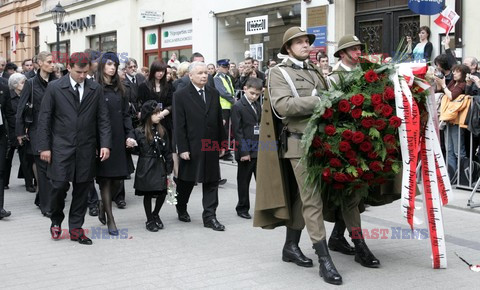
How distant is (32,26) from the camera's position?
35.2m

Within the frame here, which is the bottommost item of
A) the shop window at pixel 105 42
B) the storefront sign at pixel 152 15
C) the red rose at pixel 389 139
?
the red rose at pixel 389 139

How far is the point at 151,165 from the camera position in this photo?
7484mm

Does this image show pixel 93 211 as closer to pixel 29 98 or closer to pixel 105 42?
pixel 29 98

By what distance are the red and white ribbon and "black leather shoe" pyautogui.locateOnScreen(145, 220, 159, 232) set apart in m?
2.97

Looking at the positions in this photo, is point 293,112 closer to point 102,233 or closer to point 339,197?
point 339,197

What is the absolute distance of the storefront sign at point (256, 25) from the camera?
18406mm

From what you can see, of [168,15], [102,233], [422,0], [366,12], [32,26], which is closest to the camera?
[102,233]

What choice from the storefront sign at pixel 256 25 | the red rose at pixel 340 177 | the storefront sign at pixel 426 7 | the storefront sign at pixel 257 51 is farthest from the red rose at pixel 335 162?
the storefront sign at pixel 256 25

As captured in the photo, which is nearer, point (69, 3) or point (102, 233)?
point (102, 233)

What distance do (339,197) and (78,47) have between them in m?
26.4

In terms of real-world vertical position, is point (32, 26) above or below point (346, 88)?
above

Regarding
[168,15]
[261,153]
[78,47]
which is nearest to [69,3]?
[78,47]

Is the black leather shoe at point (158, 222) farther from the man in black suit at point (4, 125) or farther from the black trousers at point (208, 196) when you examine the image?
the man in black suit at point (4, 125)

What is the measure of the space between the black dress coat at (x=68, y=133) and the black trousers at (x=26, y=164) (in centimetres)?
337
